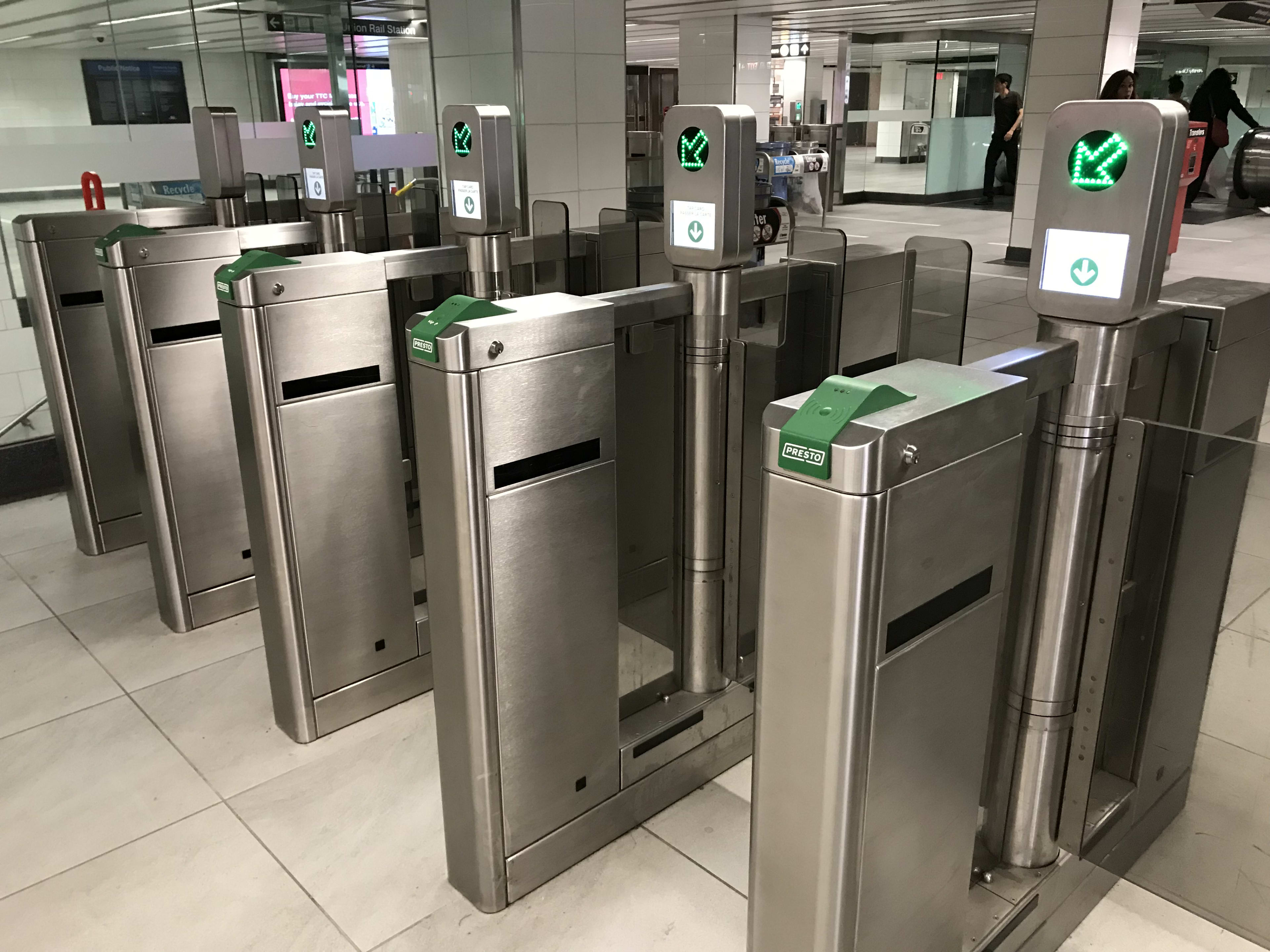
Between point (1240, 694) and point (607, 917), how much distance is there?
1347 millimetres

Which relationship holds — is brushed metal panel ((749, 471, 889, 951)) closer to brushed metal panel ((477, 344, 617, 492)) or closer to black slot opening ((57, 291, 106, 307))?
brushed metal panel ((477, 344, 617, 492))

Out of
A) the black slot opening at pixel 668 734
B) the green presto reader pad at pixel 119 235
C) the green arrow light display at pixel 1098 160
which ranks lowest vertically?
the black slot opening at pixel 668 734

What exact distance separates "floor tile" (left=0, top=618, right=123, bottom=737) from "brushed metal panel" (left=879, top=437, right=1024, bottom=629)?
2.60 meters

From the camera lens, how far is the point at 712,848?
233cm

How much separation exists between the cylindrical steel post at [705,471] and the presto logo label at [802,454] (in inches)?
42.2

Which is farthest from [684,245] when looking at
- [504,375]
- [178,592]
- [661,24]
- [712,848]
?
[661,24]

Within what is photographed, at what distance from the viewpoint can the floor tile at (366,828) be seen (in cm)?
217

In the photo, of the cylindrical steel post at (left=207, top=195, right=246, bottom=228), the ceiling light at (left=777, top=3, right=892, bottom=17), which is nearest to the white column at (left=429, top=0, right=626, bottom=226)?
the cylindrical steel post at (left=207, top=195, right=246, bottom=228)

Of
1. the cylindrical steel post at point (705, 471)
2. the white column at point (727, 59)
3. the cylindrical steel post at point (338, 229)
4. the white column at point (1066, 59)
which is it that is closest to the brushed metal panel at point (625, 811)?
the cylindrical steel post at point (705, 471)

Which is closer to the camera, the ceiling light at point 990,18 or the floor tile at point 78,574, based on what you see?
the floor tile at point 78,574

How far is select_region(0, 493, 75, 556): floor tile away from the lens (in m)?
4.03

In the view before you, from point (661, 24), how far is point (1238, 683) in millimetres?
12332

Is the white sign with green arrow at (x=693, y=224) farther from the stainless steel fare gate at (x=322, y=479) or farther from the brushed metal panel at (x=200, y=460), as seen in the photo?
the brushed metal panel at (x=200, y=460)

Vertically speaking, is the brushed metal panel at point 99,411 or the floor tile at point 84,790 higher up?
the brushed metal panel at point 99,411
